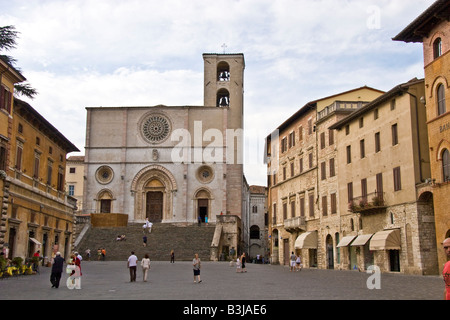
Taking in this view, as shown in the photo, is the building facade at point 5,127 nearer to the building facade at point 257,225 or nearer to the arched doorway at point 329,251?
the arched doorway at point 329,251

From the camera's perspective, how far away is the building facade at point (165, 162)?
52.8 meters

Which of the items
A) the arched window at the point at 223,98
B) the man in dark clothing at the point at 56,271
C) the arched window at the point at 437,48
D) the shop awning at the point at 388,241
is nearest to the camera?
the man in dark clothing at the point at 56,271

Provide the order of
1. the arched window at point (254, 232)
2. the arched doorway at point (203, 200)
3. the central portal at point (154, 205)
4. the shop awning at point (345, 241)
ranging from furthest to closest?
the arched window at point (254, 232) < the central portal at point (154, 205) < the arched doorway at point (203, 200) < the shop awning at point (345, 241)

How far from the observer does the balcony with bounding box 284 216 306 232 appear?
40281mm

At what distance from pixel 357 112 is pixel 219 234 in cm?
1598

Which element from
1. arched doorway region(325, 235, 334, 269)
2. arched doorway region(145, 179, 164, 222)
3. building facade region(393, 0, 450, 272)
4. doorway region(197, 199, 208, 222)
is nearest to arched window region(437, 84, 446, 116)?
building facade region(393, 0, 450, 272)

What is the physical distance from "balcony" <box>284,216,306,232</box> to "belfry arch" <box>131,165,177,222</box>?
45.5 feet

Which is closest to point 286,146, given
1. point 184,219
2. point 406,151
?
point 184,219

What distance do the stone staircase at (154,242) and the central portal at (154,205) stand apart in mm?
6633

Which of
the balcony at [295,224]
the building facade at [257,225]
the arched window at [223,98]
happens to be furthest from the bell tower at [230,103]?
the building facade at [257,225]

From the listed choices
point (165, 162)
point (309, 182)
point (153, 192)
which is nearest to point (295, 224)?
point (309, 182)

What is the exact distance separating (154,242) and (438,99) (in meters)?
24.4

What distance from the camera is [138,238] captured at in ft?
142

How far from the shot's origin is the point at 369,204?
30078 mm
